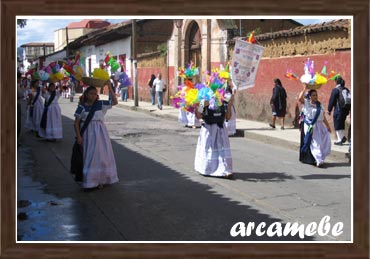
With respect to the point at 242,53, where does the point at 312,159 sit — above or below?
below

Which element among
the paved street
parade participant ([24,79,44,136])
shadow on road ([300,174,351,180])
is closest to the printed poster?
the paved street

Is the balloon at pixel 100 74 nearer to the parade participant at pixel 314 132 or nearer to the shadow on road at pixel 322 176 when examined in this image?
the shadow on road at pixel 322 176

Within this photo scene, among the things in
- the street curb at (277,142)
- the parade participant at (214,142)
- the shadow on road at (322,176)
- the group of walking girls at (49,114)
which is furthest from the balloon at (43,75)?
the shadow on road at (322,176)

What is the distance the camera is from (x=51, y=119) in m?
13.8

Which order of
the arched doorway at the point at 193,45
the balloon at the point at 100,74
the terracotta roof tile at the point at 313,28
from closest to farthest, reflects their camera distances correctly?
the balloon at the point at 100,74 < the terracotta roof tile at the point at 313,28 < the arched doorway at the point at 193,45

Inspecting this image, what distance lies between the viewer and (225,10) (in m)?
4.38

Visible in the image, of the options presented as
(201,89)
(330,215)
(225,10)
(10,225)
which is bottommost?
(330,215)

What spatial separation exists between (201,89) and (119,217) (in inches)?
112

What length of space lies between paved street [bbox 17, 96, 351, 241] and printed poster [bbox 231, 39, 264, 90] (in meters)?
1.66

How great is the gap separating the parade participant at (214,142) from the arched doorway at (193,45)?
14786 millimetres

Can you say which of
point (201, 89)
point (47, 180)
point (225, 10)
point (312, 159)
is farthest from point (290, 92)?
point (225, 10)

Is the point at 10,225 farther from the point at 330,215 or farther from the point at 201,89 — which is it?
the point at 201,89

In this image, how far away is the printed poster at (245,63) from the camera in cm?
817

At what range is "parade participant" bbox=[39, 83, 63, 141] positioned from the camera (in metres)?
13.8
